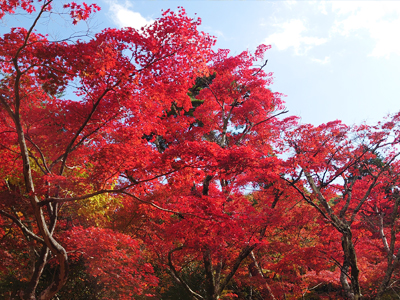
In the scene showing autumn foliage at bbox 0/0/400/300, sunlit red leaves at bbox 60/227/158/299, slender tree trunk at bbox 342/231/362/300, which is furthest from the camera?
sunlit red leaves at bbox 60/227/158/299

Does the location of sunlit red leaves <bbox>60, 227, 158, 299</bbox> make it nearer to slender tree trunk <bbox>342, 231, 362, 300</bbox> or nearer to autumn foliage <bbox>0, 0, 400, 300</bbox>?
autumn foliage <bbox>0, 0, 400, 300</bbox>

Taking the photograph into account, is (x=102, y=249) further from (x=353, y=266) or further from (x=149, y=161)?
(x=353, y=266)

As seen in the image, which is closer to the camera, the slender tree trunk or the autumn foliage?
the autumn foliage

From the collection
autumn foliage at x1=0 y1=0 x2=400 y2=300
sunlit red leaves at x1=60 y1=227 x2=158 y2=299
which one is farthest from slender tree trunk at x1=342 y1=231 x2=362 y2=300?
sunlit red leaves at x1=60 y1=227 x2=158 y2=299

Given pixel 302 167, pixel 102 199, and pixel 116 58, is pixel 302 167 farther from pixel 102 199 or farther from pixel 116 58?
pixel 102 199

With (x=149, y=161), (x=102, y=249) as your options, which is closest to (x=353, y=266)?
(x=149, y=161)

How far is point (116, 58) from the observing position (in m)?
5.55

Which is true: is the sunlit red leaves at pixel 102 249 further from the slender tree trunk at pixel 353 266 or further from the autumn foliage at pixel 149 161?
the slender tree trunk at pixel 353 266

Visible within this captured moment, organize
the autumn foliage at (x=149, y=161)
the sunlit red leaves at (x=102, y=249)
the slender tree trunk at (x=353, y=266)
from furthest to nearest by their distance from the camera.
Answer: the sunlit red leaves at (x=102, y=249) < the slender tree trunk at (x=353, y=266) < the autumn foliage at (x=149, y=161)

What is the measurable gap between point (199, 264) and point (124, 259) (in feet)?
19.0

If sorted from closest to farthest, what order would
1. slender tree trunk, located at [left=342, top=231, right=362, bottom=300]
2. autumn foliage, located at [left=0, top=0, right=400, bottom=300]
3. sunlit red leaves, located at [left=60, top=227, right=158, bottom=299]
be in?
autumn foliage, located at [left=0, top=0, right=400, bottom=300] < slender tree trunk, located at [left=342, top=231, right=362, bottom=300] < sunlit red leaves, located at [left=60, top=227, right=158, bottom=299]

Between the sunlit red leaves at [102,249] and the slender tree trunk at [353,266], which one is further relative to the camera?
the sunlit red leaves at [102,249]

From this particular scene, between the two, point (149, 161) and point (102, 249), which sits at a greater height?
point (149, 161)

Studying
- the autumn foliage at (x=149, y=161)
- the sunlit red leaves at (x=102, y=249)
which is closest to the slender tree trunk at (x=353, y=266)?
the autumn foliage at (x=149, y=161)
